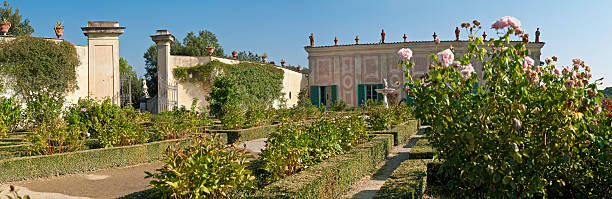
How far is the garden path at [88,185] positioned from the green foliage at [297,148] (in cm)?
142

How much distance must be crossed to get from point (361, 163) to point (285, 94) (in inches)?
635

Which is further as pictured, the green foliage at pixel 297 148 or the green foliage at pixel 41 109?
the green foliage at pixel 41 109

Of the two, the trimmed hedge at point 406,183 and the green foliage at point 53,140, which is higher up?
the green foliage at point 53,140

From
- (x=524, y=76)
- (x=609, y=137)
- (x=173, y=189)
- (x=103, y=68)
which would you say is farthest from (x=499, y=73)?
(x=103, y=68)

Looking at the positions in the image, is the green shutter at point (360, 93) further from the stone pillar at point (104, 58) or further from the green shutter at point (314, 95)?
the stone pillar at point (104, 58)

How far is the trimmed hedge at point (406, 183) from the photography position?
3609mm

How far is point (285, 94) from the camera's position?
21422 millimetres

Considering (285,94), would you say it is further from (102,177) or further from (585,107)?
(585,107)

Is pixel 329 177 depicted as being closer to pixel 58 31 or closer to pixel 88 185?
pixel 88 185

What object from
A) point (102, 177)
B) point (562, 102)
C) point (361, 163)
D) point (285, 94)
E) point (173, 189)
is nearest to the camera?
point (562, 102)

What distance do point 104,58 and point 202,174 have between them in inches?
473

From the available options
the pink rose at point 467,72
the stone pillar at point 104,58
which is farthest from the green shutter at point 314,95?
the pink rose at point 467,72

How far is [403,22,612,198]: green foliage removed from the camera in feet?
9.28

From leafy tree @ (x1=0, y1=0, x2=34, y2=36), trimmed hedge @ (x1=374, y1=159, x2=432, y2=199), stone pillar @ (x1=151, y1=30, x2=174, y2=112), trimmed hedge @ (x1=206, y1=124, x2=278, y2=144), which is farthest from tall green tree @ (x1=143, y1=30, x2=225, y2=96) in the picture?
trimmed hedge @ (x1=374, y1=159, x2=432, y2=199)
